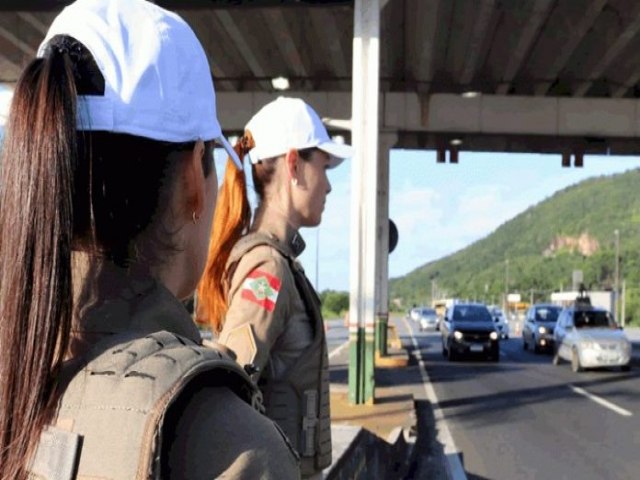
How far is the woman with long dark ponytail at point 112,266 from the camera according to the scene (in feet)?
3.08

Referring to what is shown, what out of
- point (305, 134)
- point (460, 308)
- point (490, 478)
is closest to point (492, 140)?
point (460, 308)

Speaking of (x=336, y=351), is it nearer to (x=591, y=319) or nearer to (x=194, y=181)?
(x=591, y=319)

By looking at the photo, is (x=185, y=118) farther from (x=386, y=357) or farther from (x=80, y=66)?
(x=386, y=357)

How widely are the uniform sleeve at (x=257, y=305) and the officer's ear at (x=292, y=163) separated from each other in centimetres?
28

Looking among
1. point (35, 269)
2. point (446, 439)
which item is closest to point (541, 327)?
point (446, 439)

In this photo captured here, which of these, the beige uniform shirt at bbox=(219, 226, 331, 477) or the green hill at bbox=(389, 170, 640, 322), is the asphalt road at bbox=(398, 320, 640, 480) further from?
the green hill at bbox=(389, 170, 640, 322)

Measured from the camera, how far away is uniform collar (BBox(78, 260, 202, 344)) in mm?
1084

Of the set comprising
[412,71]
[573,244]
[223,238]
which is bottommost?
[223,238]

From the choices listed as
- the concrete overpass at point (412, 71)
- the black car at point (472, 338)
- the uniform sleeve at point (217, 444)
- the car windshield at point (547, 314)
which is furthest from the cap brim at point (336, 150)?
the car windshield at point (547, 314)

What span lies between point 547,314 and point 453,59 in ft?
43.9

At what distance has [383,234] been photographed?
2267 centimetres

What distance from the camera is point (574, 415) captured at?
13719 millimetres

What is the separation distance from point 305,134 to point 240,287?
0.50 metres

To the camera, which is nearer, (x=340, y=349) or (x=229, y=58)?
(x=229, y=58)
